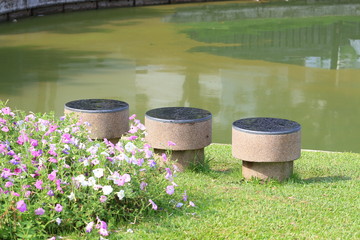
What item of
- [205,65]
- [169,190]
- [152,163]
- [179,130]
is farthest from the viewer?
[205,65]

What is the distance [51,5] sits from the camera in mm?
28375

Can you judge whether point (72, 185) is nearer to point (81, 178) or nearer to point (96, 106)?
point (81, 178)

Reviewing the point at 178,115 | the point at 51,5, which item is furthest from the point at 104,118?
the point at 51,5

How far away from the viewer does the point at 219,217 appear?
577cm

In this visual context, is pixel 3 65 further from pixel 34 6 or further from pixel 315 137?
pixel 34 6

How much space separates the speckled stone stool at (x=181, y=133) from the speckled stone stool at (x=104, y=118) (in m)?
0.41

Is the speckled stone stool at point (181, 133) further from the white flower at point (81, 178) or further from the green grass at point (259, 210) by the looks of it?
the white flower at point (81, 178)

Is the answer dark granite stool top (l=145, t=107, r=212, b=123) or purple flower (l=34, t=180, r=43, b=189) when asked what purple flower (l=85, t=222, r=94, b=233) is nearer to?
purple flower (l=34, t=180, r=43, b=189)

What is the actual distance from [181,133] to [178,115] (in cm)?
27

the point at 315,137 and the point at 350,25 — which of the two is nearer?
the point at 315,137

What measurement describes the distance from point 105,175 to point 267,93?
8.76m

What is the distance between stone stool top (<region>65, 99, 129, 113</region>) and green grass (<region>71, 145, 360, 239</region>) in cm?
106

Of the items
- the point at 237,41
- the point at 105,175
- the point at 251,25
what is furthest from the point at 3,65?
the point at 105,175

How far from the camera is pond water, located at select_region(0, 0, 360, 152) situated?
12703 mm
